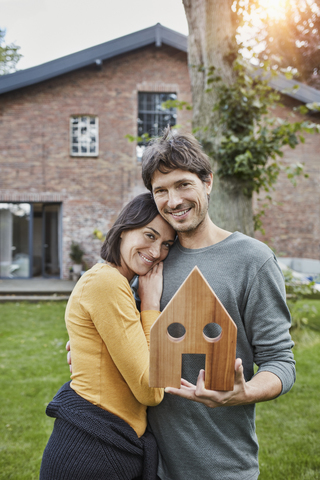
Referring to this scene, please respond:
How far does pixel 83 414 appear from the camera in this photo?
1354mm

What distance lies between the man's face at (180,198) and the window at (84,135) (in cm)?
1085

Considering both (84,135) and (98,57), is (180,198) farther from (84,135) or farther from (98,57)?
(98,57)

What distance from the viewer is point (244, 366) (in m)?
1.46

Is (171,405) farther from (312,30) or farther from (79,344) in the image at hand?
(312,30)

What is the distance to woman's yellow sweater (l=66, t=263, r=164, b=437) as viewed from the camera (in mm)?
1298

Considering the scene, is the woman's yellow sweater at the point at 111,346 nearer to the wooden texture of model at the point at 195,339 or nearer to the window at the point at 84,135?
the wooden texture of model at the point at 195,339

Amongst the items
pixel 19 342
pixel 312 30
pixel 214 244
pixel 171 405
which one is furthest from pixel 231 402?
pixel 312 30

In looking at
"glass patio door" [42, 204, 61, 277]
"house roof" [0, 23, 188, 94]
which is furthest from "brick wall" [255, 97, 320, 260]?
"glass patio door" [42, 204, 61, 277]

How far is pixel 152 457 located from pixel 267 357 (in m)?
0.61

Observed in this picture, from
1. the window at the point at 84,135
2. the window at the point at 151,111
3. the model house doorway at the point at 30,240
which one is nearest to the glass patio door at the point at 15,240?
the model house doorway at the point at 30,240

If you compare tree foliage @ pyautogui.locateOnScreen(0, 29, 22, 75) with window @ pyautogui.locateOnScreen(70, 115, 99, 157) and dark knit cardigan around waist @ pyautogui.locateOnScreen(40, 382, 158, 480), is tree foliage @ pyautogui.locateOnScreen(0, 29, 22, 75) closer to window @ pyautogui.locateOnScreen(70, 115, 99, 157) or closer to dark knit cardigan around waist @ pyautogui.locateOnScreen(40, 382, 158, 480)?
window @ pyautogui.locateOnScreen(70, 115, 99, 157)

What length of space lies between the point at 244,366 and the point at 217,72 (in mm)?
3107

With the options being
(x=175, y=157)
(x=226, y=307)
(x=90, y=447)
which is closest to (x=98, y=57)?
(x=175, y=157)

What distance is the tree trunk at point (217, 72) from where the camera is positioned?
359cm
